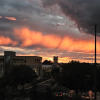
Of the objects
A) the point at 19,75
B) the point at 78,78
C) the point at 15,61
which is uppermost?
the point at 15,61

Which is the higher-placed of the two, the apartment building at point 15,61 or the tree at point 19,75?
the apartment building at point 15,61

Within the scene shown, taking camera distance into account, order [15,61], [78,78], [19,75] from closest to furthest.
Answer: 1. [78,78]
2. [19,75]
3. [15,61]

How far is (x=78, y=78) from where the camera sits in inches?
1194

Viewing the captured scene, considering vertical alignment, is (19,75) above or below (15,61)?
below

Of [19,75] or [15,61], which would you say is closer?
[19,75]

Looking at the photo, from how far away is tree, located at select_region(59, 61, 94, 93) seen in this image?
29.1m

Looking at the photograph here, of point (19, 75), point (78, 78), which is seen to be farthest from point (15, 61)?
point (78, 78)

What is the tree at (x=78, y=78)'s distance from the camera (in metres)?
29.1

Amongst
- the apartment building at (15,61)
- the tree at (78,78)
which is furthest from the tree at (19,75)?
the apartment building at (15,61)

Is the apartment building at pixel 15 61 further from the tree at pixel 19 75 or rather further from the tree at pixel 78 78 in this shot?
the tree at pixel 78 78

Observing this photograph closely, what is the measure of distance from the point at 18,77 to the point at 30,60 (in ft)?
106

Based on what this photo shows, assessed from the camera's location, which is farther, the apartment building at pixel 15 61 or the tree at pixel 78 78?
the apartment building at pixel 15 61

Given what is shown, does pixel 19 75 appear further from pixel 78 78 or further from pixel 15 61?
pixel 15 61

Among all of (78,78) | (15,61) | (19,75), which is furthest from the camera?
(15,61)
